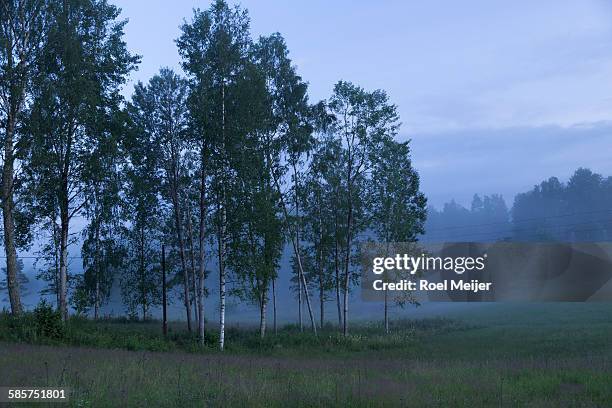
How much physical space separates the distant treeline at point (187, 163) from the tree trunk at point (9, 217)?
0.23 ft

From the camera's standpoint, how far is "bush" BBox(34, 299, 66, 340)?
23.9 m

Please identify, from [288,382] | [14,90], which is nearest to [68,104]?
[14,90]

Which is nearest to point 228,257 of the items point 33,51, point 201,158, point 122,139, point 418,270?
point 201,158

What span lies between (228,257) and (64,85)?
43.1 feet

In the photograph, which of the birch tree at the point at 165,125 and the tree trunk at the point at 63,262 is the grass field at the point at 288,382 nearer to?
the tree trunk at the point at 63,262

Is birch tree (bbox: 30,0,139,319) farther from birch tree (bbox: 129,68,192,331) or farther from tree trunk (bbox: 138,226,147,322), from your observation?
tree trunk (bbox: 138,226,147,322)

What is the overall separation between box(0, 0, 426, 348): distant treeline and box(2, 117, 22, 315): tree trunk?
7 centimetres

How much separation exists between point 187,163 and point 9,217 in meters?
13.4

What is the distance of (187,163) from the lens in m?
36.8

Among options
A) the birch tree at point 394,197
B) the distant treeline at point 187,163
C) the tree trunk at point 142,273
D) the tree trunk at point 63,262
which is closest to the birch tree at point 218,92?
the distant treeline at point 187,163

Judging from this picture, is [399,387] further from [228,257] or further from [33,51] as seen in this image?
[33,51]

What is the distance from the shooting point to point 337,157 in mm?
40562

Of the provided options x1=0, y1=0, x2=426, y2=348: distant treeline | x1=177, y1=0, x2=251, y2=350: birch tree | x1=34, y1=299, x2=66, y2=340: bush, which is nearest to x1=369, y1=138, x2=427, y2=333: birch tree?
x1=0, y1=0, x2=426, y2=348: distant treeline

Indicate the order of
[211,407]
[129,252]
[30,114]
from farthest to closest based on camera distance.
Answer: [129,252] < [30,114] < [211,407]
